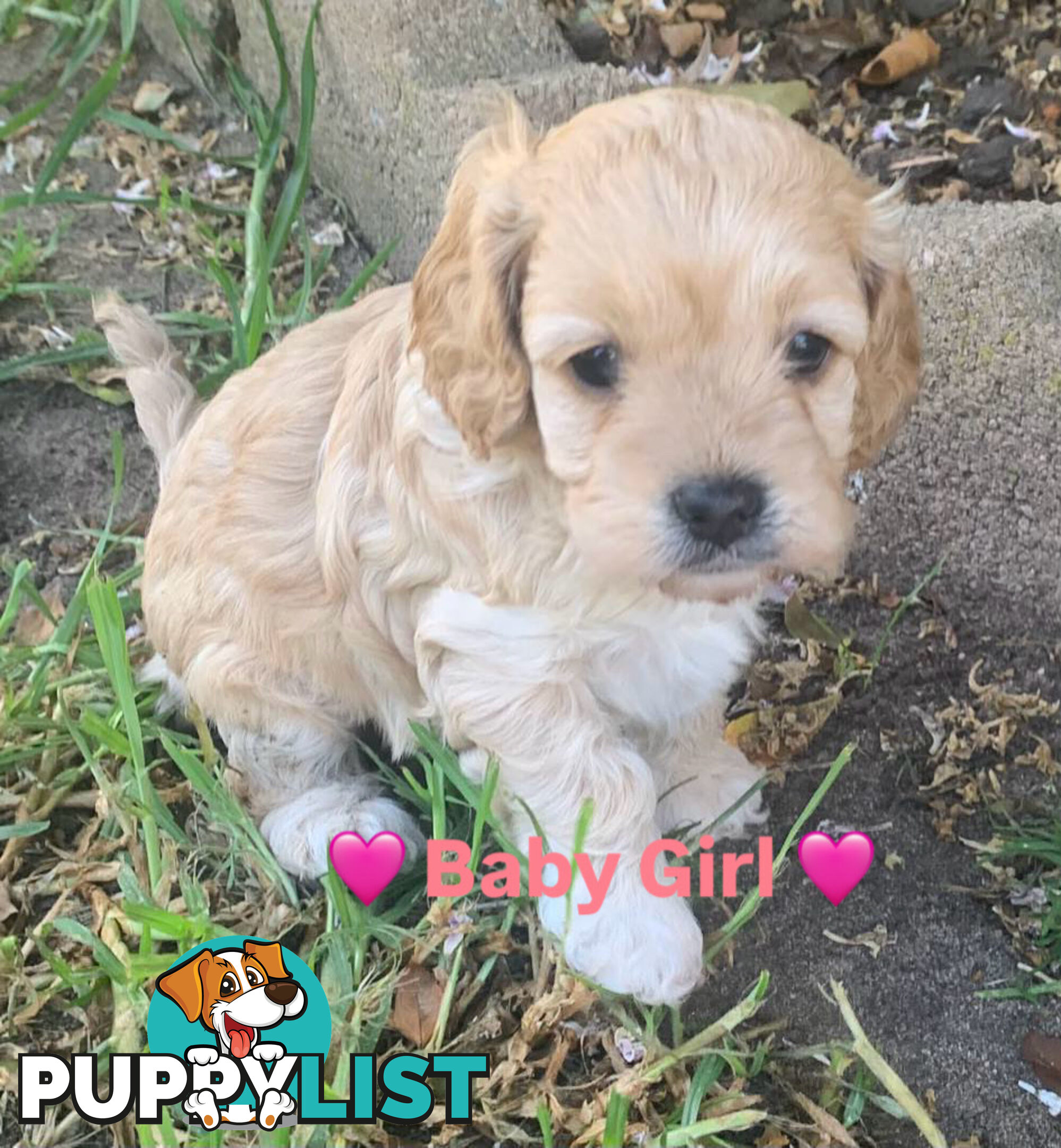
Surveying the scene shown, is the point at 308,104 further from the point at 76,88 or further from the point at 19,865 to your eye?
the point at 19,865

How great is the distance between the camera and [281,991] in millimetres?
2627

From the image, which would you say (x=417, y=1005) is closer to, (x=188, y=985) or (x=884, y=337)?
(x=188, y=985)

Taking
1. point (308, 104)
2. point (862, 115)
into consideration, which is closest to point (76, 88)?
point (308, 104)

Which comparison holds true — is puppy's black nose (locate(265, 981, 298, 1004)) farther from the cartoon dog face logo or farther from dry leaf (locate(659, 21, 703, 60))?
dry leaf (locate(659, 21, 703, 60))

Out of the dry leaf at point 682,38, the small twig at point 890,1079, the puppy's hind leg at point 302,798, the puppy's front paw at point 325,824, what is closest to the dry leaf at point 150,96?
the dry leaf at point 682,38

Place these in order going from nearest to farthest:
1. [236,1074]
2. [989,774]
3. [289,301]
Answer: [236,1074]
[989,774]
[289,301]

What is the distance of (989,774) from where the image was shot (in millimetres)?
3195

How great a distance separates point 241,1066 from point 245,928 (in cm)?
53

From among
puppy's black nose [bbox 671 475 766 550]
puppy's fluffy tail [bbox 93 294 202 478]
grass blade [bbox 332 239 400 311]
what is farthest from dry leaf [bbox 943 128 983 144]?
puppy's black nose [bbox 671 475 766 550]

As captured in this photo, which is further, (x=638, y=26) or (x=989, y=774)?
(x=638, y=26)

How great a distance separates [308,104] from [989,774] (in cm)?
317

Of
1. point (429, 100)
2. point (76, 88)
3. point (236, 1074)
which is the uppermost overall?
point (429, 100)

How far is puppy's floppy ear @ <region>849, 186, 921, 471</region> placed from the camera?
2359mm

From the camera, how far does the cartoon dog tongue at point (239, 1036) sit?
2443 mm
